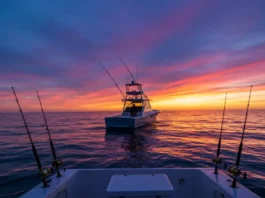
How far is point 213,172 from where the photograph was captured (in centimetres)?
387

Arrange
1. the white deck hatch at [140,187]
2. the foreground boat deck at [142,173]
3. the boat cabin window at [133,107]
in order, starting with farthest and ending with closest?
the boat cabin window at [133,107]
the foreground boat deck at [142,173]
the white deck hatch at [140,187]

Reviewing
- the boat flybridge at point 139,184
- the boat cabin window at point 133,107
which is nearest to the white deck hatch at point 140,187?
the boat flybridge at point 139,184

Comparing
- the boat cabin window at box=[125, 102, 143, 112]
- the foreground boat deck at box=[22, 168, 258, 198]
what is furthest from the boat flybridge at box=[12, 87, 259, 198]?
the boat cabin window at box=[125, 102, 143, 112]

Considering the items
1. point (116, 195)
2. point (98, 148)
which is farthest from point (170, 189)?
point (98, 148)

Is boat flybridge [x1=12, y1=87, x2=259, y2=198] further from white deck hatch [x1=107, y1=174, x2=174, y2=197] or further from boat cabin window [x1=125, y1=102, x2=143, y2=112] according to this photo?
boat cabin window [x1=125, y1=102, x2=143, y2=112]

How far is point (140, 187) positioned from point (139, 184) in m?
0.12

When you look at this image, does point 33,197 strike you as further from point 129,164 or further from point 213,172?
point 129,164

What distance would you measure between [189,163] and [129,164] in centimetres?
332

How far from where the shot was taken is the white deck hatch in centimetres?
262

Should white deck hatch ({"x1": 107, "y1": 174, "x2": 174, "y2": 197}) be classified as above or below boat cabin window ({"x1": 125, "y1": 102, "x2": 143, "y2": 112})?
below

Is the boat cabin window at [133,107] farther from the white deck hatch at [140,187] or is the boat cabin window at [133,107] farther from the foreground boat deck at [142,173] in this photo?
the white deck hatch at [140,187]

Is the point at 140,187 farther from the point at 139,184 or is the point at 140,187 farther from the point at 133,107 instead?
the point at 133,107

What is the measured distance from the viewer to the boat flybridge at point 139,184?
272cm

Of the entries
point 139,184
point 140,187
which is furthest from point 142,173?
point 140,187
